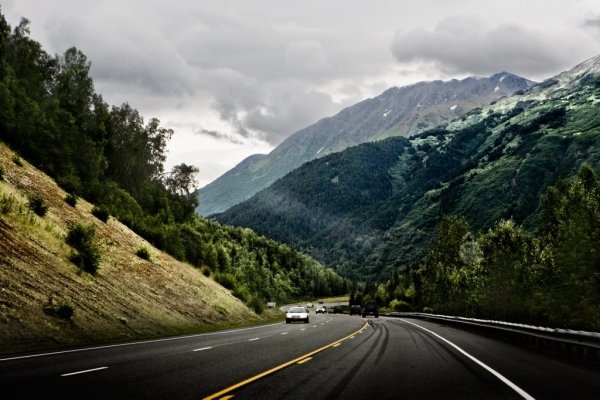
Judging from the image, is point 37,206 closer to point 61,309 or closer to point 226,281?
point 61,309

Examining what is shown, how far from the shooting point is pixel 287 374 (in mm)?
12359

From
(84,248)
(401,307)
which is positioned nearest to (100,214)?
(84,248)

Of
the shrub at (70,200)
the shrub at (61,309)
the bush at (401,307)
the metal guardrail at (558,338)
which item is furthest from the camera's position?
the bush at (401,307)

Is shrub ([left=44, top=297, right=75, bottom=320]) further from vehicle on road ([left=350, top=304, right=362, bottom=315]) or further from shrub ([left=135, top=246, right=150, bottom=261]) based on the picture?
vehicle on road ([left=350, top=304, right=362, bottom=315])

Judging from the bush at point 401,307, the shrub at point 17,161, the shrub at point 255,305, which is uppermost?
the shrub at point 17,161

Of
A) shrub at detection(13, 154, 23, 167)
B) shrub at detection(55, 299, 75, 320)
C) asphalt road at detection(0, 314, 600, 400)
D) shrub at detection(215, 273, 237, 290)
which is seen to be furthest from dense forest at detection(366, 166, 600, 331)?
shrub at detection(13, 154, 23, 167)

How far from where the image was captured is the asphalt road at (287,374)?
9.80m

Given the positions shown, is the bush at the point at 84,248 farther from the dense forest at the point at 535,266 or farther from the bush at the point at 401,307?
the bush at the point at 401,307

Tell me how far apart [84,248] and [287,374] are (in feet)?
77.3

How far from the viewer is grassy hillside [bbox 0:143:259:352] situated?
2197 cm

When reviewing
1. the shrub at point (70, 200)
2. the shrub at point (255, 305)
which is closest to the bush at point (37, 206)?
the shrub at point (70, 200)

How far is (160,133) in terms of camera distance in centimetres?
7619

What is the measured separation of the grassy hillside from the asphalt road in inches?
192

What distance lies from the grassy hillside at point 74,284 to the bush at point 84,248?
1.61 ft
